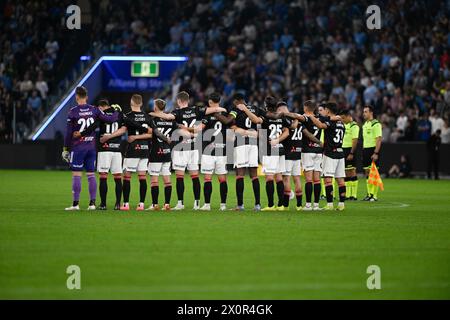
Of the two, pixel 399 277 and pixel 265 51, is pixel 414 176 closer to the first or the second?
pixel 265 51

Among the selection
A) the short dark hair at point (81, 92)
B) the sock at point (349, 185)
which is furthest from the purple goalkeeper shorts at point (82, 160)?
the sock at point (349, 185)

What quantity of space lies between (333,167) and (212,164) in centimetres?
272

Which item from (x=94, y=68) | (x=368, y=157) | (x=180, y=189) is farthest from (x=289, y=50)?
(x=180, y=189)

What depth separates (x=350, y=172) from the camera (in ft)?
90.6

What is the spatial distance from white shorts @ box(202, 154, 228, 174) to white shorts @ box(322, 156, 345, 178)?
2283 mm

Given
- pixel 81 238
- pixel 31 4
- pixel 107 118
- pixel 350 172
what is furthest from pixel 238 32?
pixel 81 238

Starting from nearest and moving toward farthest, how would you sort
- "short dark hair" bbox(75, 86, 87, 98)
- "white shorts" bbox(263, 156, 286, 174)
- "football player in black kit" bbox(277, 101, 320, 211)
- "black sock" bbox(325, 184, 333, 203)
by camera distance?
"short dark hair" bbox(75, 86, 87, 98) → "white shorts" bbox(263, 156, 286, 174) → "football player in black kit" bbox(277, 101, 320, 211) → "black sock" bbox(325, 184, 333, 203)

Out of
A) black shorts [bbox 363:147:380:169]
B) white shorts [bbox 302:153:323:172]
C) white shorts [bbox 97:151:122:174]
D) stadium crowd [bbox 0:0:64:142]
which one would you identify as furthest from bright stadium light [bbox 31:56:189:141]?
white shorts [bbox 97:151:122:174]

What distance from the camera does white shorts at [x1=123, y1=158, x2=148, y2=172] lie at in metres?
22.6

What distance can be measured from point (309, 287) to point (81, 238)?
543 cm

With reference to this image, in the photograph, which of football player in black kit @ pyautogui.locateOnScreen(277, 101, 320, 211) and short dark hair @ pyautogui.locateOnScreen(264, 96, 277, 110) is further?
Result: football player in black kit @ pyautogui.locateOnScreen(277, 101, 320, 211)

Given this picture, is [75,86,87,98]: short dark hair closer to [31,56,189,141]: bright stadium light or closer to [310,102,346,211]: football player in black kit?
[310,102,346,211]: football player in black kit

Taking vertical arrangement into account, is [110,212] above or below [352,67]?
below

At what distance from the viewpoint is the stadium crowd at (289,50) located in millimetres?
41000
